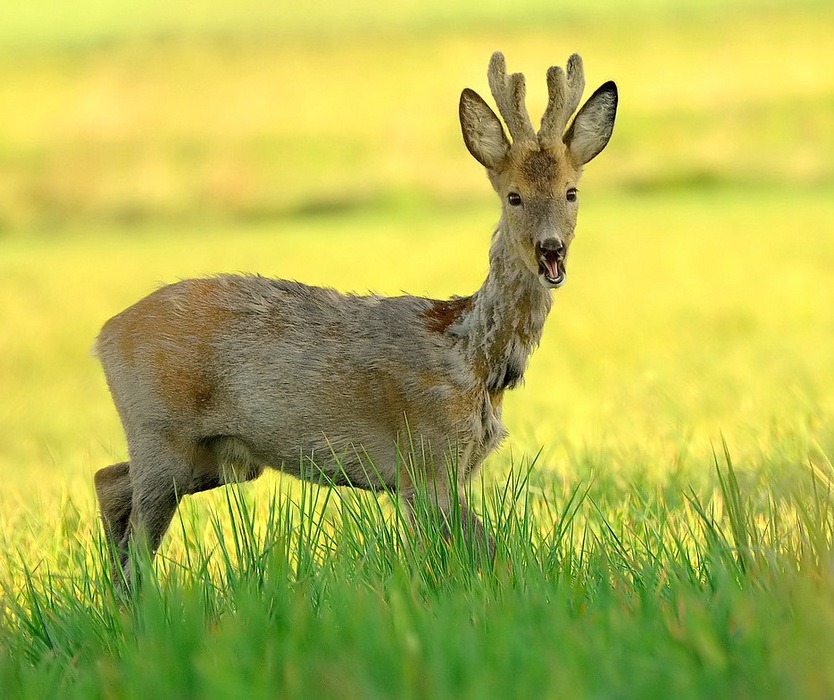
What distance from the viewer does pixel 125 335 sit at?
214 inches

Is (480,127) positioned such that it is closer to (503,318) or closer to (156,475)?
(503,318)

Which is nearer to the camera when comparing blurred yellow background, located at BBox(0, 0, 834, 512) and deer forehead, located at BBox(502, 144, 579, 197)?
deer forehead, located at BBox(502, 144, 579, 197)

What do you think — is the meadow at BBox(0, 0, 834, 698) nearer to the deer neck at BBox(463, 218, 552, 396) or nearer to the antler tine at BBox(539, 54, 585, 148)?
the deer neck at BBox(463, 218, 552, 396)

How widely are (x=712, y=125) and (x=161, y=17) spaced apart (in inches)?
838

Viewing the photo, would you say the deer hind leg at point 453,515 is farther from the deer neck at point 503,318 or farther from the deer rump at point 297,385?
the deer neck at point 503,318

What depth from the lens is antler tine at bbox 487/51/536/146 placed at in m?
5.12

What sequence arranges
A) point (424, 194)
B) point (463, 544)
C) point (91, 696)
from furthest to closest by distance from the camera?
point (424, 194) → point (463, 544) → point (91, 696)

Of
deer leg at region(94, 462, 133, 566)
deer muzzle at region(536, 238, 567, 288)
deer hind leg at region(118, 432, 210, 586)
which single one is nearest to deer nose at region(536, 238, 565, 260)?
deer muzzle at region(536, 238, 567, 288)

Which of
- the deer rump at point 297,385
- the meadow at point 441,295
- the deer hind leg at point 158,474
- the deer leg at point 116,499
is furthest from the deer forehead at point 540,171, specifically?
the deer leg at point 116,499

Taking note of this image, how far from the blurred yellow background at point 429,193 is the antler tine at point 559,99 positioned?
1.69 metres

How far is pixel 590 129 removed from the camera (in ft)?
17.0

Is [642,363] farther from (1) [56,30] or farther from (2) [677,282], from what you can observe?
(1) [56,30]

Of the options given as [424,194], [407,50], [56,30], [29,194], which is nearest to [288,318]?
[424,194]

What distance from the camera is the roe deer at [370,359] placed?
5.05 m
